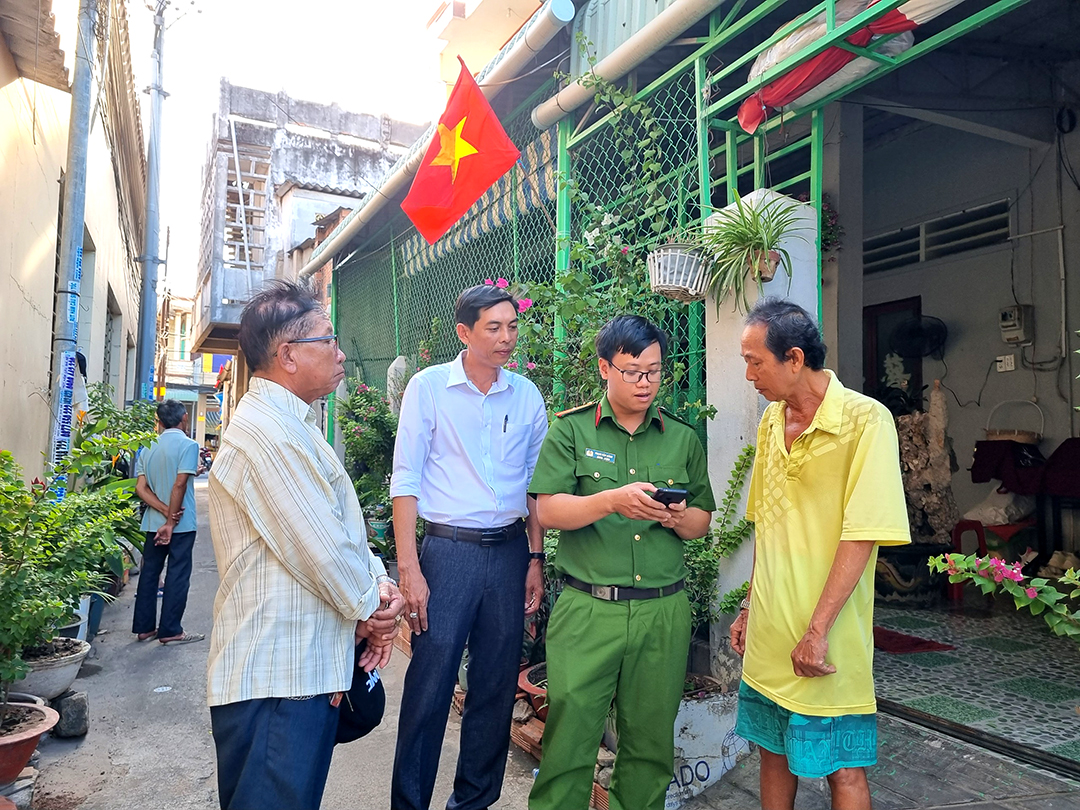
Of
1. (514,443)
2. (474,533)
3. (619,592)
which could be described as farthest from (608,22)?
(619,592)

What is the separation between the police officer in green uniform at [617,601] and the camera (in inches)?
92.0

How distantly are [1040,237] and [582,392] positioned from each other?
14.1 feet

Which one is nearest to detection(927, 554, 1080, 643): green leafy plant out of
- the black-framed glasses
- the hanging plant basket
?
the black-framed glasses

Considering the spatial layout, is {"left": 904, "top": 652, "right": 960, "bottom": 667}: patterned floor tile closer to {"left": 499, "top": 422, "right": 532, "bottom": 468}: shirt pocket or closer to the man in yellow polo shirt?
the man in yellow polo shirt

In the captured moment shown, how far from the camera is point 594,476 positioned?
243 centimetres

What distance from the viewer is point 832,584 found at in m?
1.96

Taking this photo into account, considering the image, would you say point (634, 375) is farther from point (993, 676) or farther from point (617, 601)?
point (993, 676)

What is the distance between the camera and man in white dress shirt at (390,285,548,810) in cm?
258

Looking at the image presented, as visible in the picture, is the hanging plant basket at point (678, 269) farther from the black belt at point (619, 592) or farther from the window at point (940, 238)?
the window at point (940, 238)

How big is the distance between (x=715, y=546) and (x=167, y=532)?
4.18 m

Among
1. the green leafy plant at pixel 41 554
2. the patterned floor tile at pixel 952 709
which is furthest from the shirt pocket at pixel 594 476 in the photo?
the green leafy plant at pixel 41 554

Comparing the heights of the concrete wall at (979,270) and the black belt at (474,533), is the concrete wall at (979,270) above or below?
above

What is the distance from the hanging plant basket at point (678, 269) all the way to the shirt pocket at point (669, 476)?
1105 mm

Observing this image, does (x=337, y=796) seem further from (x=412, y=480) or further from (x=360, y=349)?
(x=360, y=349)
